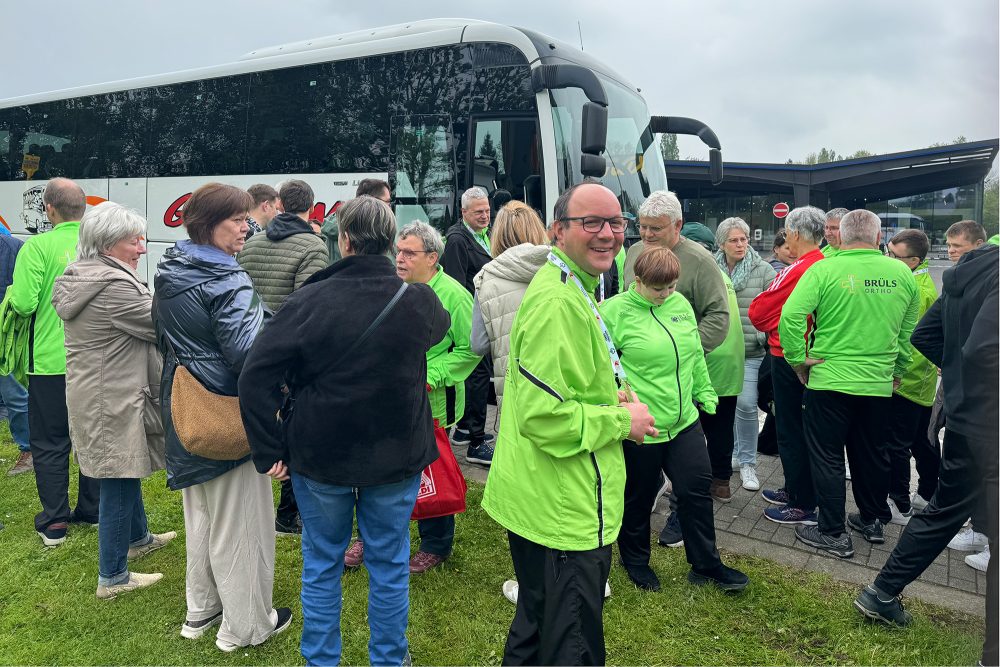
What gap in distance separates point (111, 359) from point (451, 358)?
169 cm

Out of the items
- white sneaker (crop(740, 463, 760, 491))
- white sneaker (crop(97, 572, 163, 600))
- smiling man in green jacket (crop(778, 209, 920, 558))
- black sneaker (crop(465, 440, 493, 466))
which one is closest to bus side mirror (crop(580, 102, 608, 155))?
smiling man in green jacket (crop(778, 209, 920, 558))

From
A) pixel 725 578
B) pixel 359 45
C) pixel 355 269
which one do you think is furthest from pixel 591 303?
pixel 359 45

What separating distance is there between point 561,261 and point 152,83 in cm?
971

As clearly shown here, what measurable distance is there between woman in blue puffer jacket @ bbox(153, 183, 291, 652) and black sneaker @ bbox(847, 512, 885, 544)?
3.42m

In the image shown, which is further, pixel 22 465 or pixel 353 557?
pixel 22 465

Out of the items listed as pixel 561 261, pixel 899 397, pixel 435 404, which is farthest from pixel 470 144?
pixel 561 261

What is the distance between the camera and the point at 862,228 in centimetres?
390

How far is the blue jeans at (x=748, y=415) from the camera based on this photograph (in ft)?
16.8

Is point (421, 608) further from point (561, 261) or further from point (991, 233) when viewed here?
point (991, 233)

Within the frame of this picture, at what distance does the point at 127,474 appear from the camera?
133 inches

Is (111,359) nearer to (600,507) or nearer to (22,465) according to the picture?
(600,507)

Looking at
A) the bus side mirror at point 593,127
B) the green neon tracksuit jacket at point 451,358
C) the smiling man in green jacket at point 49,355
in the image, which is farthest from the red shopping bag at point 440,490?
the bus side mirror at point 593,127

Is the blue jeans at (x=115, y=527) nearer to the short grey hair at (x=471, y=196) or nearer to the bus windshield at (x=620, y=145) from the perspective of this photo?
the short grey hair at (x=471, y=196)

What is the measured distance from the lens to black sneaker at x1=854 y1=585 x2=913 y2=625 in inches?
125
